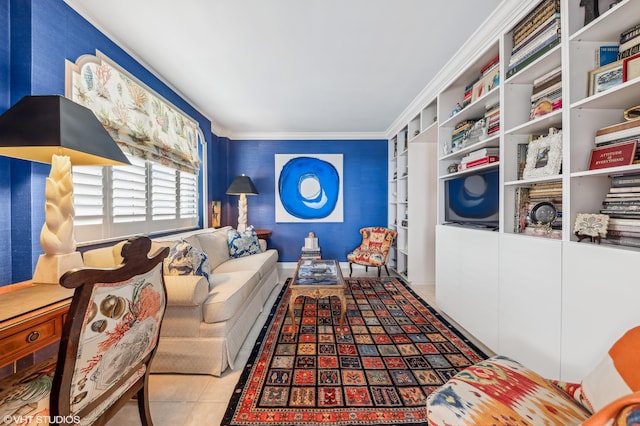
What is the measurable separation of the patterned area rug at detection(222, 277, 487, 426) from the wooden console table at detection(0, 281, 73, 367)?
Result: 0.99 metres

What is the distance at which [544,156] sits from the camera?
1.62 m

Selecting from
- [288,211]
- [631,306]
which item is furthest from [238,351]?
[288,211]

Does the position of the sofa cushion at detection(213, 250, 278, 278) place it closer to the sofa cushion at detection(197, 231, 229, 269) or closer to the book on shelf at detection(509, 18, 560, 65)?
the sofa cushion at detection(197, 231, 229, 269)

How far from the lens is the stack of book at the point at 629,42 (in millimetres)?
1214

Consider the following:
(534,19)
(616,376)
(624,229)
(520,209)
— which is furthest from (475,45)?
(616,376)

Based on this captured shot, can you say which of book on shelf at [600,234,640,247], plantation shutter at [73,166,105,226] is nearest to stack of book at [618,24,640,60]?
book on shelf at [600,234,640,247]

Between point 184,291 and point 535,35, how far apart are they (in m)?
2.91

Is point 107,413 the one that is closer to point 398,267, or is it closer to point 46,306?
point 46,306

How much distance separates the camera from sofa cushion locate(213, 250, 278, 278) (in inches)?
113

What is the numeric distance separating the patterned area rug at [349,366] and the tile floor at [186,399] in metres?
0.09

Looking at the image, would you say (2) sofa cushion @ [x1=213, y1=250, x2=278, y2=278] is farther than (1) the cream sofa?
Yes

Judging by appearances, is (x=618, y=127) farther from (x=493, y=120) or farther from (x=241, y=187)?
(x=241, y=187)

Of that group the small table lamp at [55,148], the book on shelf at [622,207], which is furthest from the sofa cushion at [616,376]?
the small table lamp at [55,148]

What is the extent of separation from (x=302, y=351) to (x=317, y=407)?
0.57m
